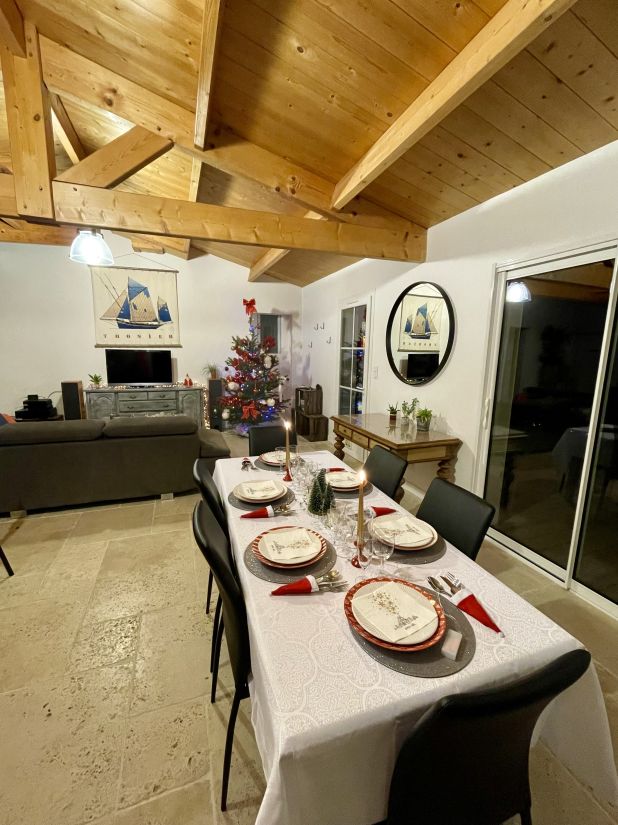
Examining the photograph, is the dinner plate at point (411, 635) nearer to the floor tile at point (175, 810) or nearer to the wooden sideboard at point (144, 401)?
the floor tile at point (175, 810)

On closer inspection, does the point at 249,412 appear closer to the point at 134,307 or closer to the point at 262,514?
the point at 134,307

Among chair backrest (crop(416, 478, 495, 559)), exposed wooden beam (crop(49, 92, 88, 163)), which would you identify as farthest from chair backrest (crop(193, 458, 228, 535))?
exposed wooden beam (crop(49, 92, 88, 163))

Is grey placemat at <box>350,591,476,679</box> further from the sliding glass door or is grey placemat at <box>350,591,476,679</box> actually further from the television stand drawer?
the television stand drawer

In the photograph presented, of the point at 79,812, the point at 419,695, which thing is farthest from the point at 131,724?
the point at 419,695

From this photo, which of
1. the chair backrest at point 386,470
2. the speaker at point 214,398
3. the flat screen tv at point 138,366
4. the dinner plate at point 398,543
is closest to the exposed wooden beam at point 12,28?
the chair backrest at point 386,470

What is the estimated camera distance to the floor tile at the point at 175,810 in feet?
3.73

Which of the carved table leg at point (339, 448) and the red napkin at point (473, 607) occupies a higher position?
the red napkin at point (473, 607)

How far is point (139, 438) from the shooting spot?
10.2 feet

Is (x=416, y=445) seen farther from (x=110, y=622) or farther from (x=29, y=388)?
(x=29, y=388)

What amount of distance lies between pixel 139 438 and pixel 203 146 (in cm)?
227

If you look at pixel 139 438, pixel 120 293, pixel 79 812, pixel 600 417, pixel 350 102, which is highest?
pixel 350 102

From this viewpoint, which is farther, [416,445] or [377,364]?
[377,364]

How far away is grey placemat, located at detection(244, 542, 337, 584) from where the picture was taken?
3.85ft

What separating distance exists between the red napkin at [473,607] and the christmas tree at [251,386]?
4755 mm
